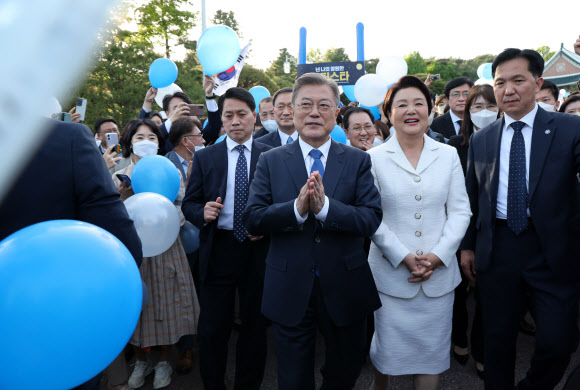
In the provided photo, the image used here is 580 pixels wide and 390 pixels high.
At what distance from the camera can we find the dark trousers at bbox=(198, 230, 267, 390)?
286 cm

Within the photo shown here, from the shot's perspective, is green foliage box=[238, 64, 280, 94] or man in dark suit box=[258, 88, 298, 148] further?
green foliage box=[238, 64, 280, 94]

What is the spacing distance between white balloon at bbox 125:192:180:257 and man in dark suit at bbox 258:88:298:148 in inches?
68.4

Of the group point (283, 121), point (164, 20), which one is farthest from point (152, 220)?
point (164, 20)

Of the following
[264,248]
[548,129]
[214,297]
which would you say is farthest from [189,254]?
[548,129]

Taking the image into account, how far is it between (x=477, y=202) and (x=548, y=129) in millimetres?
658

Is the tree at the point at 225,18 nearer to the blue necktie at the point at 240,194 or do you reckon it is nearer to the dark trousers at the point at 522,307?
the blue necktie at the point at 240,194

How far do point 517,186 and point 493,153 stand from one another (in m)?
0.28

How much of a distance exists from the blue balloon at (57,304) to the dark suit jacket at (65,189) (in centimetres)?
38

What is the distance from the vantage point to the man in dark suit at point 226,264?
9.37 ft

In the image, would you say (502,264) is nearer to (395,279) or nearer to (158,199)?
(395,279)

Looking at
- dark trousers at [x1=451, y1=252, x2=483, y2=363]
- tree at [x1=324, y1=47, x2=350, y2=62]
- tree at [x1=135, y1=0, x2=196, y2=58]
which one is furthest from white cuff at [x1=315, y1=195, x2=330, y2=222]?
tree at [x1=324, y1=47, x2=350, y2=62]

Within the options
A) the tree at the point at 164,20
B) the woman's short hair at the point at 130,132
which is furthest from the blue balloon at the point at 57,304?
the tree at the point at 164,20

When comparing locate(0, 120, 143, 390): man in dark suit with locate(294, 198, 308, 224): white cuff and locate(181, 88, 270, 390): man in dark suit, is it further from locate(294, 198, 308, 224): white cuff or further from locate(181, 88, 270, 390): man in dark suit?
locate(181, 88, 270, 390): man in dark suit

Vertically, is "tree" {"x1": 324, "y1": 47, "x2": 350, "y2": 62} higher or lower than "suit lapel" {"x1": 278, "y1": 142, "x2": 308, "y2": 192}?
higher
